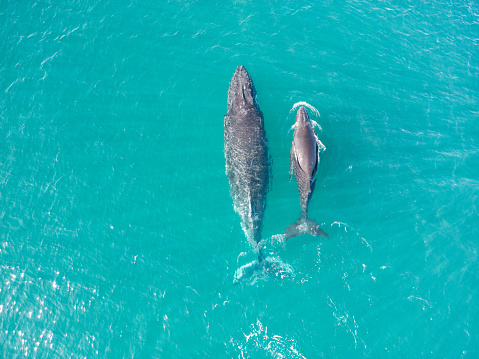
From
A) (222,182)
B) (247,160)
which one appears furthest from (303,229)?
(222,182)

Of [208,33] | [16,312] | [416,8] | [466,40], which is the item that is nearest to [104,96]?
[208,33]

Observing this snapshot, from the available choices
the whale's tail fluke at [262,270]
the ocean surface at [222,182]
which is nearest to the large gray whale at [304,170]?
the ocean surface at [222,182]

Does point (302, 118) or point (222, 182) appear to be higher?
point (302, 118)

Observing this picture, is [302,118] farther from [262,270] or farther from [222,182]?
[262,270]

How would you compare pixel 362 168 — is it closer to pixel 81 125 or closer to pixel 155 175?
pixel 155 175

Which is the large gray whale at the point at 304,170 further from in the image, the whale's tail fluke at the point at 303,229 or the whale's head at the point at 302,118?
the whale's head at the point at 302,118

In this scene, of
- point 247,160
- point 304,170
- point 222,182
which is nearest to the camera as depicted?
point 304,170
